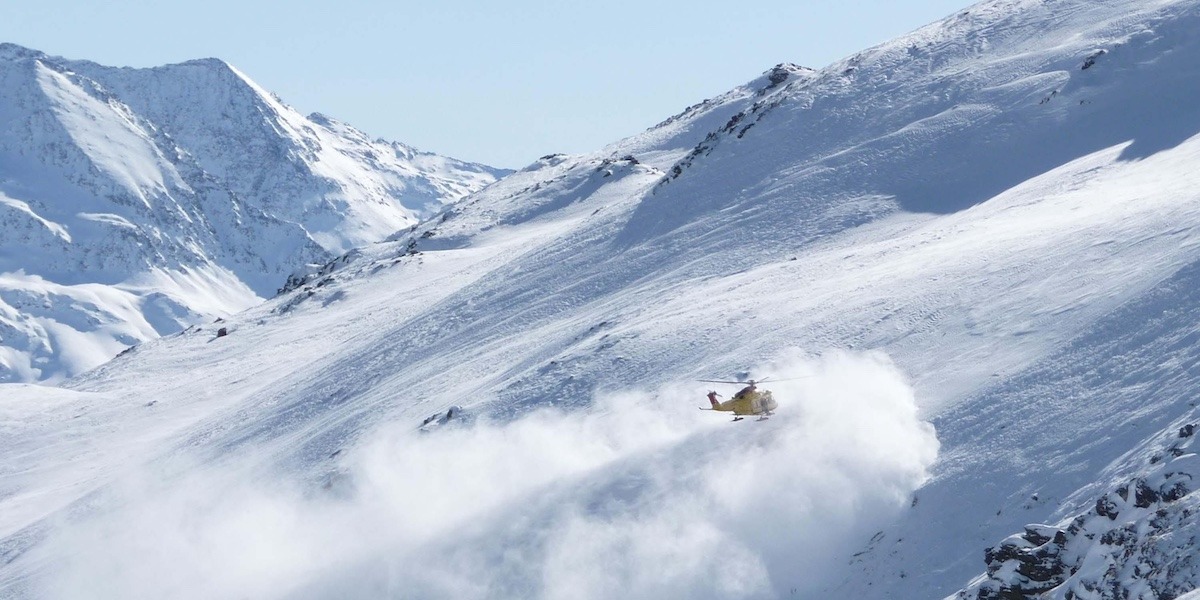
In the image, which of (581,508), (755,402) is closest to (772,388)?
(755,402)

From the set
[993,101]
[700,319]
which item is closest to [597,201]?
[993,101]

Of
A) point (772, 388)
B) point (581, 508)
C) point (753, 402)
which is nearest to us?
point (581, 508)

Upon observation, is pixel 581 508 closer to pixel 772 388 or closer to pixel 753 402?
pixel 753 402

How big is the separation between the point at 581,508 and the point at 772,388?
714 centimetres

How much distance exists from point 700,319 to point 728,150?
Answer: 30.3 m

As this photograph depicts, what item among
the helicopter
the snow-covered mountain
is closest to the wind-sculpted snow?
the snow-covered mountain

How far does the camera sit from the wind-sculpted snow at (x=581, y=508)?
30219 millimetres

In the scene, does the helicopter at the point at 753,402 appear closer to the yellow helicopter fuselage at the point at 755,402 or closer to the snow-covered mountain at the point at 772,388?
the yellow helicopter fuselage at the point at 755,402

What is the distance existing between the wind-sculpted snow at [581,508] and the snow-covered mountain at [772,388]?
0.12 meters

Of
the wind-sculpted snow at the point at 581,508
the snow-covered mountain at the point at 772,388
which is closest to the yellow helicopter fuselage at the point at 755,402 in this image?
the wind-sculpted snow at the point at 581,508

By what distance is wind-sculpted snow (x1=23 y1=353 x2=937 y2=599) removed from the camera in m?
30.2

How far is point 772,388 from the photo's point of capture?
37750 millimetres

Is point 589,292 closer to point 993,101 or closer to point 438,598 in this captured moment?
point 993,101

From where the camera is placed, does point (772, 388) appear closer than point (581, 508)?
No
